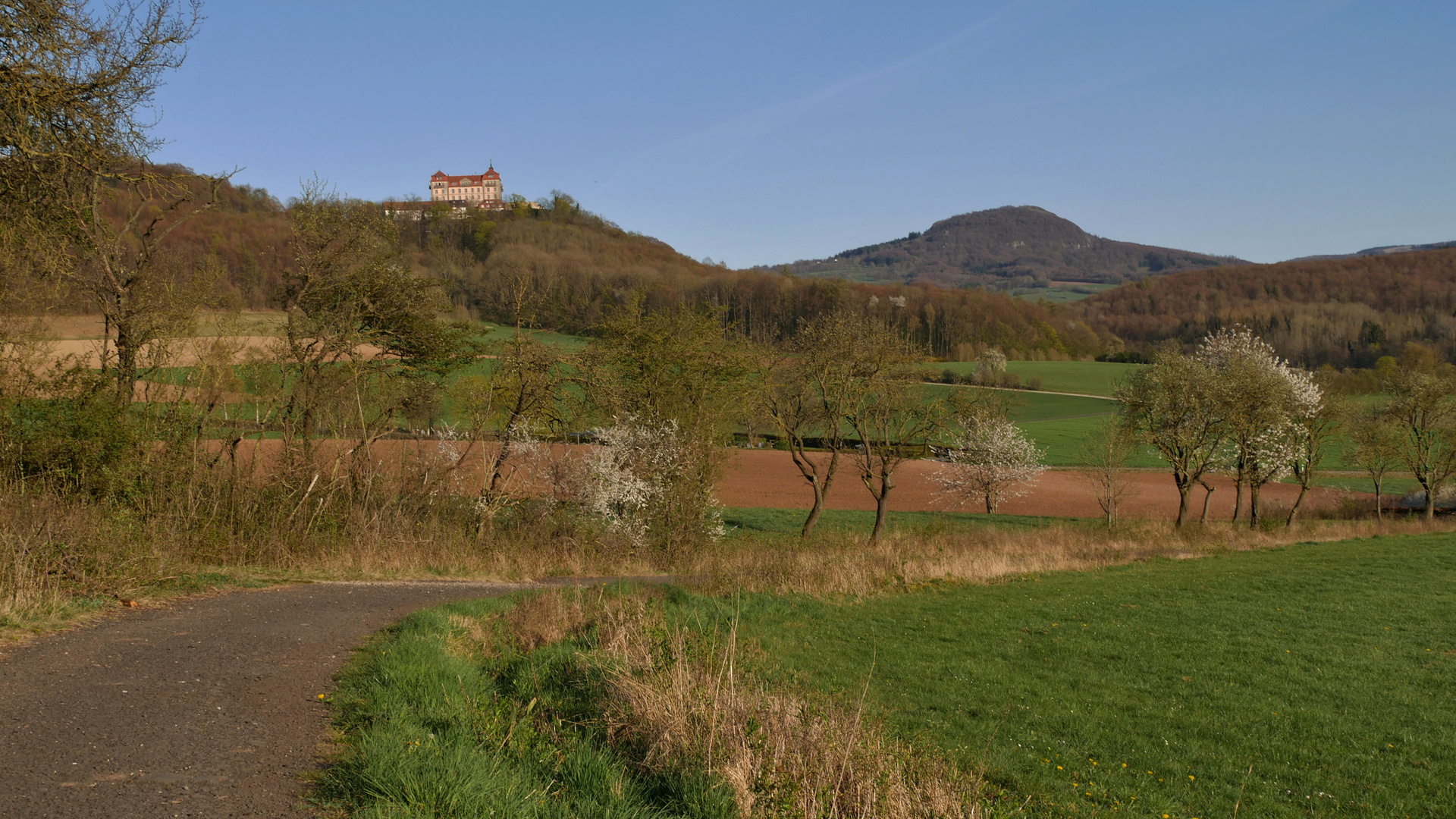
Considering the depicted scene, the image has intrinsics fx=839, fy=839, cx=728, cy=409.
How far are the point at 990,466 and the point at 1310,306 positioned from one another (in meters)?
125

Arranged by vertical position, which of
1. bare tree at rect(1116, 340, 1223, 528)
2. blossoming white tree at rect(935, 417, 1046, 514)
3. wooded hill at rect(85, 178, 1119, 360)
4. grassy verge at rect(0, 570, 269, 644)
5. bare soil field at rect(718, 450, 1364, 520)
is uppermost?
wooded hill at rect(85, 178, 1119, 360)

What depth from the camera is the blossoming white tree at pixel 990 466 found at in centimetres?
4700

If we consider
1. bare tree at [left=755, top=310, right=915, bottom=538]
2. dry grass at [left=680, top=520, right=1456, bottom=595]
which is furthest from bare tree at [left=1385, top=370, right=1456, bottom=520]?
bare tree at [left=755, top=310, right=915, bottom=538]

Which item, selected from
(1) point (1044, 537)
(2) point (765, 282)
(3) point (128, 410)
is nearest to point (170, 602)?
(3) point (128, 410)

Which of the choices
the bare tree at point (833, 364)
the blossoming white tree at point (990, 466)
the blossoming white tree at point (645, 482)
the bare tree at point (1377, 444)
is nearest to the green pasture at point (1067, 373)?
the blossoming white tree at point (990, 466)

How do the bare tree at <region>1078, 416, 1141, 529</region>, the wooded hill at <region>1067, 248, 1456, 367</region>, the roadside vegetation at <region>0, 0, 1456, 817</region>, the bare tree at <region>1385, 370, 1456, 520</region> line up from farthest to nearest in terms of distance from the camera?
the wooded hill at <region>1067, 248, 1456, 367</region>
the bare tree at <region>1385, 370, 1456, 520</region>
the bare tree at <region>1078, 416, 1141, 529</region>
the roadside vegetation at <region>0, 0, 1456, 817</region>

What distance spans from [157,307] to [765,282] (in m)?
98.3

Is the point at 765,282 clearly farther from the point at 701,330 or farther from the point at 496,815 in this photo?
the point at 496,815

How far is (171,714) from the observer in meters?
5.61

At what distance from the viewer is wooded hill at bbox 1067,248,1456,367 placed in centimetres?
11969

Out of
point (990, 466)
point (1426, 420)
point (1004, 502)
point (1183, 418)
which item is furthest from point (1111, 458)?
point (1426, 420)

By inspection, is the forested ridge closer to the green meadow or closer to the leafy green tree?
the leafy green tree

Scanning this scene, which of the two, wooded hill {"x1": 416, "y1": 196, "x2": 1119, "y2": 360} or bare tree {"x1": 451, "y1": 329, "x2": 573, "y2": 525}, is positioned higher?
wooded hill {"x1": 416, "y1": 196, "x2": 1119, "y2": 360}

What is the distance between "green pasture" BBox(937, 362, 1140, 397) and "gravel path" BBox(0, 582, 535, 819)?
90523 mm
